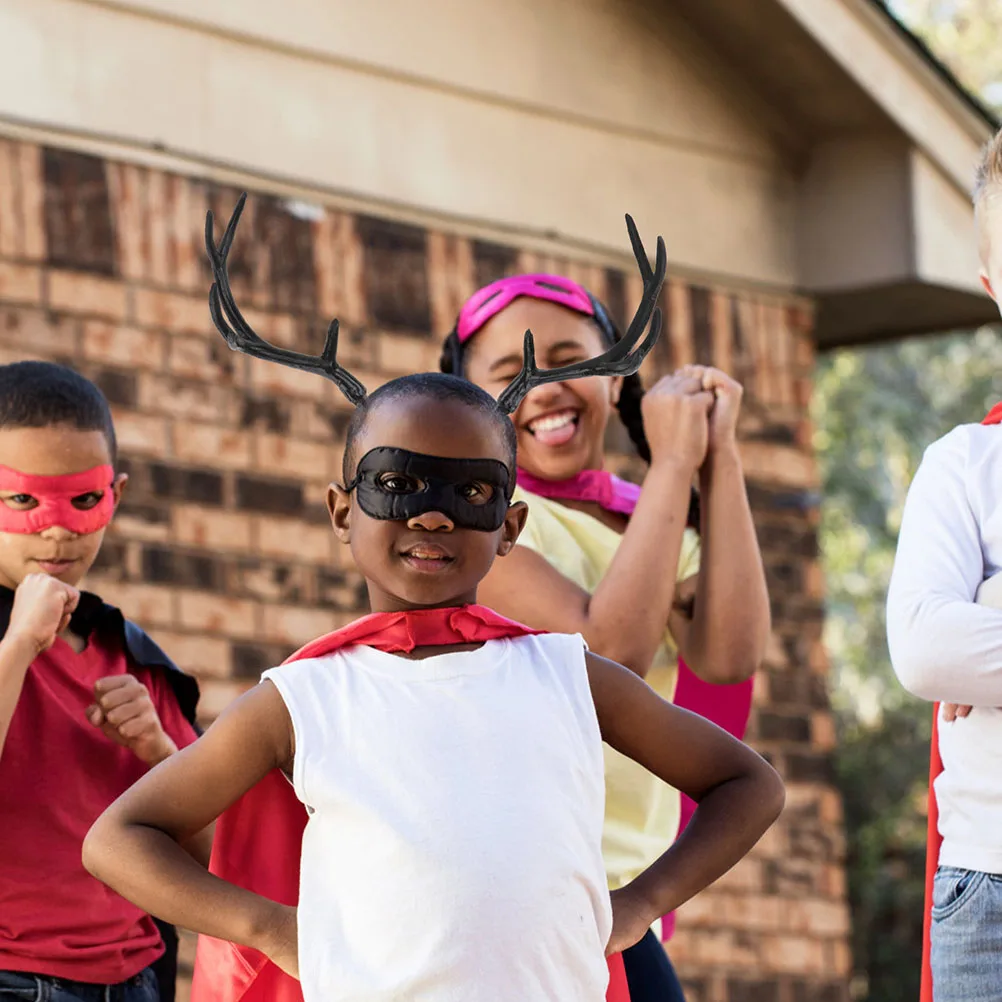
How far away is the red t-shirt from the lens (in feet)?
10.8

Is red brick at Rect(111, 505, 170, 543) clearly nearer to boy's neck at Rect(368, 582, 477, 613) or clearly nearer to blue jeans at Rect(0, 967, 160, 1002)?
blue jeans at Rect(0, 967, 160, 1002)

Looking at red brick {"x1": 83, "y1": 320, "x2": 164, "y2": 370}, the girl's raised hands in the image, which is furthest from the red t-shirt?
red brick {"x1": 83, "y1": 320, "x2": 164, "y2": 370}

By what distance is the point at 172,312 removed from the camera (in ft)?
18.8

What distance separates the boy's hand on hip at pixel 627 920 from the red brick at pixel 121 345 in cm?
320

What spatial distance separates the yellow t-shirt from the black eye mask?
85 cm

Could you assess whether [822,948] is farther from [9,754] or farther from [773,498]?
[9,754]

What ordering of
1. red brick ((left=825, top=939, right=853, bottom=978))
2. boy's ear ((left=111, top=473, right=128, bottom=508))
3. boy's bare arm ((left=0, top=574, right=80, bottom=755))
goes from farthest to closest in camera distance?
red brick ((left=825, top=939, right=853, bottom=978)) → boy's ear ((left=111, top=473, right=128, bottom=508)) → boy's bare arm ((left=0, top=574, right=80, bottom=755))

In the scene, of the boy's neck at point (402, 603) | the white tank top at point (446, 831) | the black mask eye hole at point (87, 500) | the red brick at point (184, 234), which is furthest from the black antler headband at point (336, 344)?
the red brick at point (184, 234)

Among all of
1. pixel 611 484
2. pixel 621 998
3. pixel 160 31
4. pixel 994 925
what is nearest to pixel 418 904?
pixel 621 998

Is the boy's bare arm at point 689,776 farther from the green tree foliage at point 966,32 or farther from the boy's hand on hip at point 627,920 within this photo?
the green tree foliage at point 966,32

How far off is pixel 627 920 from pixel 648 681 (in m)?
1.09

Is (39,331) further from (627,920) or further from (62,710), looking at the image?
(627,920)

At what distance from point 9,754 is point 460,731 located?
1051mm

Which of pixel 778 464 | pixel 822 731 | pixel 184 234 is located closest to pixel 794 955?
pixel 822 731
